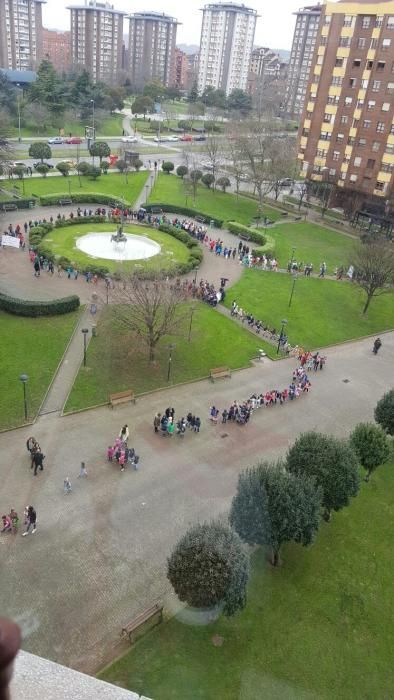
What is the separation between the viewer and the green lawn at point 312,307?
117ft

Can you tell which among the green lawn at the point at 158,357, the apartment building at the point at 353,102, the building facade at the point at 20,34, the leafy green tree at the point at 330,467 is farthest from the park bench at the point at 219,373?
the building facade at the point at 20,34

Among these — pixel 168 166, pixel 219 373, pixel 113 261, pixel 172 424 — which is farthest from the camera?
pixel 168 166

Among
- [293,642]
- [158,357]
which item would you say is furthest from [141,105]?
[293,642]

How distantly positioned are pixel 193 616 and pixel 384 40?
60070mm

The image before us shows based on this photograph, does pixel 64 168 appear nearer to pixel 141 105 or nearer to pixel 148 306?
pixel 148 306

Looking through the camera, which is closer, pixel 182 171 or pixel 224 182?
pixel 224 182

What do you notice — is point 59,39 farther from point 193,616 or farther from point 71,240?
point 193,616

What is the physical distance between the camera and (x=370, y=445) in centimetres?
2078

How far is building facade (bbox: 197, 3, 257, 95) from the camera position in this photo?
138000 mm

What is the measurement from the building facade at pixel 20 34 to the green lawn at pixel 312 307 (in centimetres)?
10691

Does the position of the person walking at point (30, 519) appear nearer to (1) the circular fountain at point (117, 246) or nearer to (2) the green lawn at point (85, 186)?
(1) the circular fountain at point (117, 246)

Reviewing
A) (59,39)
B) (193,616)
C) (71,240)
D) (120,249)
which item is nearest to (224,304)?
(120,249)

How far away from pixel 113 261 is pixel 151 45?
12468cm

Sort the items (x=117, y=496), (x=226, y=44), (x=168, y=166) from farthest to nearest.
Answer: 1. (x=226, y=44)
2. (x=168, y=166)
3. (x=117, y=496)
